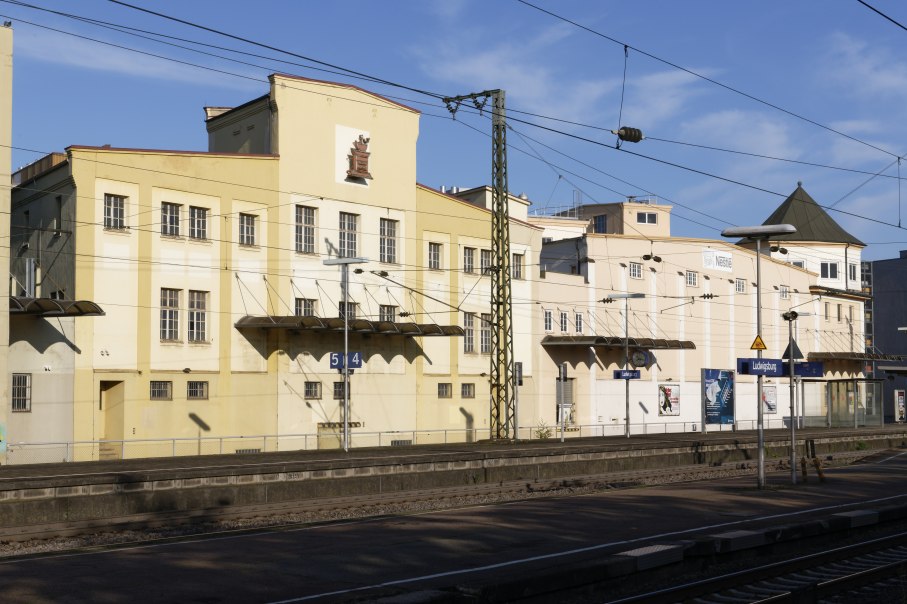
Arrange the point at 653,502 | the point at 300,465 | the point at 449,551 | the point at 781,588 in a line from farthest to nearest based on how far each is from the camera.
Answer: the point at 300,465 → the point at 653,502 → the point at 449,551 → the point at 781,588

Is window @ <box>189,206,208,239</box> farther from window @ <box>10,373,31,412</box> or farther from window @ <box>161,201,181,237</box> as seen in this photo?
window @ <box>10,373,31,412</box>

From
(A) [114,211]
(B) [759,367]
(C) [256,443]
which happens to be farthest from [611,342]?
(B) [759,367]

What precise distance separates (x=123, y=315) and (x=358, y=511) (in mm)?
15844

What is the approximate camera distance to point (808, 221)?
80375 millimetres

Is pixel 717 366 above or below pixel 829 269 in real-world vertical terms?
below

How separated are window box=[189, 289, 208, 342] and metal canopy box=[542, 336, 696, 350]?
18.7 metres

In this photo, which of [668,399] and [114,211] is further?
[668,399]

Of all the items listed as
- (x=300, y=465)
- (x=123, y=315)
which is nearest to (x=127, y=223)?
(x=123, y=315)

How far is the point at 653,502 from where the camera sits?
21.8 m

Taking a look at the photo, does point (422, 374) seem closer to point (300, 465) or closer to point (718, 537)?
point (300, 465)

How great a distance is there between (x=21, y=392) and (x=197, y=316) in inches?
274

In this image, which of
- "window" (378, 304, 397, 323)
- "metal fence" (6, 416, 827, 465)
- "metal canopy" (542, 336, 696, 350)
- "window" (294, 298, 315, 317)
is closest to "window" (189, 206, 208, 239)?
"window" (294, 298, 315, 317)

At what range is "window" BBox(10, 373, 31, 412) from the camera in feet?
113

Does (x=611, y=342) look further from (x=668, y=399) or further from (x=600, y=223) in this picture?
(x=600, y=223)
